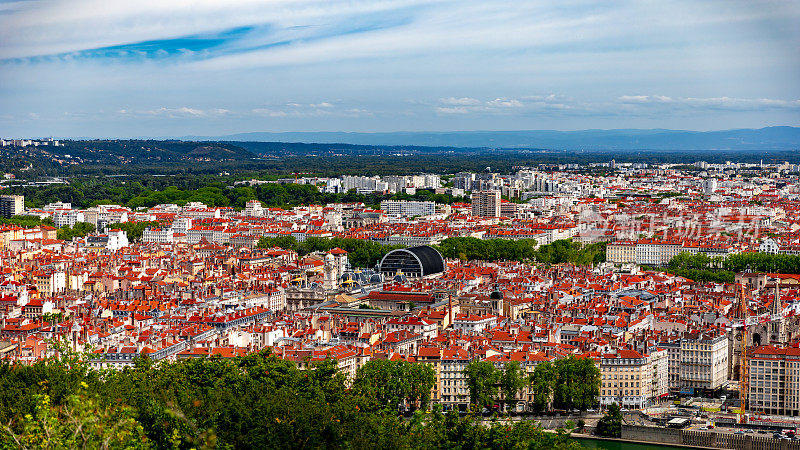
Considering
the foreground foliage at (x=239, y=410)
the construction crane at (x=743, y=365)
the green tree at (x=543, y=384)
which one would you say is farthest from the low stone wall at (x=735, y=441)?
the foreground foliage at (x=239, y=410)

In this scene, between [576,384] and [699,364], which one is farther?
[699,364]

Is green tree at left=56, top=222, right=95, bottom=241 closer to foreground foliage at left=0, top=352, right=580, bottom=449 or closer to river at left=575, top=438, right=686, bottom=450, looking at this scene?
foreground foliage at left=0, top=352, right=580, bottom=449

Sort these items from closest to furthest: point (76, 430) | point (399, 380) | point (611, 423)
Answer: point (76, 430)
point (611, 423)
point (399, 380)

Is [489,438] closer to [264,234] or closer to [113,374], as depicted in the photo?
[113,374]

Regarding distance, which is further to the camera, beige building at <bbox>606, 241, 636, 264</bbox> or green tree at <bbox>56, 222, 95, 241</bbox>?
green tree at <bbox>56, 222, 95, 241</bbox>

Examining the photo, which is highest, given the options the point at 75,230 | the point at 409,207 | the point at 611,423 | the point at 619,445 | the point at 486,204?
the point at 486,204

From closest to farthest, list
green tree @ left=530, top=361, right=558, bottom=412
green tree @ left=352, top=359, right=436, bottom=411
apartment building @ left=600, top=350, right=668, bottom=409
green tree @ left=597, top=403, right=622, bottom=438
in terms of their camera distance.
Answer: green tree @ left=597, top=403, right=622, bottom=438 → green tree @ left=352, top=359, right=436, bottom=411 → green tree @ left=530, top=361, right=558, bottom=412 → apartment building @ left=600, top=350, right=668, bottom=409

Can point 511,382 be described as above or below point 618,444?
above

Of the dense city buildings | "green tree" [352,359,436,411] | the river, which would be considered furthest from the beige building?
the river

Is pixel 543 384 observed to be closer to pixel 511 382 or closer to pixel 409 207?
pixel 511 382

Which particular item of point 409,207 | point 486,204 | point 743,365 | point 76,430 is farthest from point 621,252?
point 76,430

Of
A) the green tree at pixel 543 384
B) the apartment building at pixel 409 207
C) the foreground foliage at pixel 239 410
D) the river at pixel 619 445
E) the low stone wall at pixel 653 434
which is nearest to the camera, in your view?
the foreground foliage at pixel 239 410

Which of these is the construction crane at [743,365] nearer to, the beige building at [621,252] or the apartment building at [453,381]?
the apartment building at [453,381]

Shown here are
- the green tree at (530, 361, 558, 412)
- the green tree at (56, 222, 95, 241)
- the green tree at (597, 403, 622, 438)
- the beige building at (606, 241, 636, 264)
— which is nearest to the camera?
the green tree at (597, 403, 622, 438)
